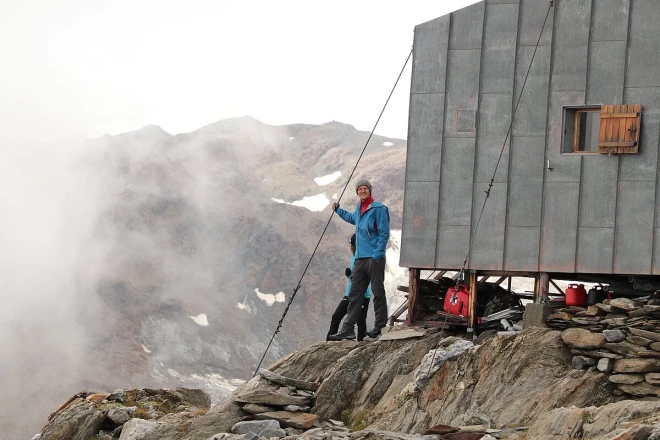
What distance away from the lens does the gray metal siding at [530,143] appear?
17750 millimetres

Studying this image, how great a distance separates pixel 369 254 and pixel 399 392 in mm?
2484

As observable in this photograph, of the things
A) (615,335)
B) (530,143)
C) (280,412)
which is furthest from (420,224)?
(280,412)

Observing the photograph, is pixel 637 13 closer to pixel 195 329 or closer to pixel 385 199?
pixel 195 329

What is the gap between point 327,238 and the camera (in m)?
101

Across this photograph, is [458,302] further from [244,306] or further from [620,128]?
[244,306]

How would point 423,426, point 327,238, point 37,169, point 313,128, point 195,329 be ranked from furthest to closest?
point 313,128 < point 37,169 < point 327,238 < point 195,329 < point 423,426

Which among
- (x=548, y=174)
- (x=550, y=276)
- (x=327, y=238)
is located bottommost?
(x=327, y=238)

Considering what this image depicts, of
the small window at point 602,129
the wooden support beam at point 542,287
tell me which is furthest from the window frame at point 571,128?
the wooden support beam at point 542,287

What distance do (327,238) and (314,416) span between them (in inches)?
3337

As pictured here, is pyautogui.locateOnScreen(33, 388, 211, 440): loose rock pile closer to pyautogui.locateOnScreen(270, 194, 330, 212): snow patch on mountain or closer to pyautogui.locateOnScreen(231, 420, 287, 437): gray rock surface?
pyautogui.locateOnScreen(231, 420, 287, 437): gray rock surface

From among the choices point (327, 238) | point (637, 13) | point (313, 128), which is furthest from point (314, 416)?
point (313, 128)

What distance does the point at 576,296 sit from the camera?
1762 centimetres

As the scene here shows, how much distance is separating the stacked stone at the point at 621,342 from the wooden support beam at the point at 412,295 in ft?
10.5

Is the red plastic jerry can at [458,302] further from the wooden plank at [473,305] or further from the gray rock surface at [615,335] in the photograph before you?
the gray rock surface at [615,335]
